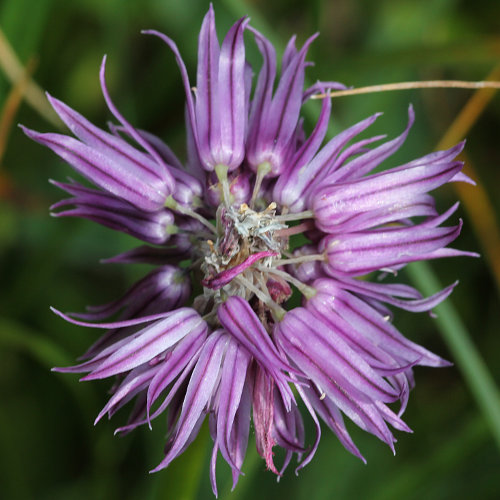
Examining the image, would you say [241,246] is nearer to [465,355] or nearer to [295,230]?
[295,230]

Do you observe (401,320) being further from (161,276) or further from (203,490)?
(161,276)

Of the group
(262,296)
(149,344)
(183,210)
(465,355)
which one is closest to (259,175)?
(183,210)

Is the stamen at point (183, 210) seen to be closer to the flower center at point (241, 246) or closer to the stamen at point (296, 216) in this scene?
the flower center at point (241, 246)

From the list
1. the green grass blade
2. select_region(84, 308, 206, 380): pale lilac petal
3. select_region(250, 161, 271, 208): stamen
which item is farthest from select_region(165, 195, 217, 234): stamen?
the green grass blade

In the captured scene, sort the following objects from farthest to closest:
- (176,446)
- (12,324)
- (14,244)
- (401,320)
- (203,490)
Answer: (14,244), (401,320), (12,324), (203,490), (176,446)

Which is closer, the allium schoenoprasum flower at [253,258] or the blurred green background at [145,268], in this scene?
the allium schoenoprasum flower at [253,258]

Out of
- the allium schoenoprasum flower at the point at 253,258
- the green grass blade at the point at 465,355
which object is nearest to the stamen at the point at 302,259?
the allium schoenoprasum flower at the point at 253,258

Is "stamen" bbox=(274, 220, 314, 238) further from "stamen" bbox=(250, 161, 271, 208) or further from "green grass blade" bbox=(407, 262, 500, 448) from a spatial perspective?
"green grass blade" bbox=(407, 262, 500, 448)

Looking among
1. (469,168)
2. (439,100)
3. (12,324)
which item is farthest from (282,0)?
(12,324)
